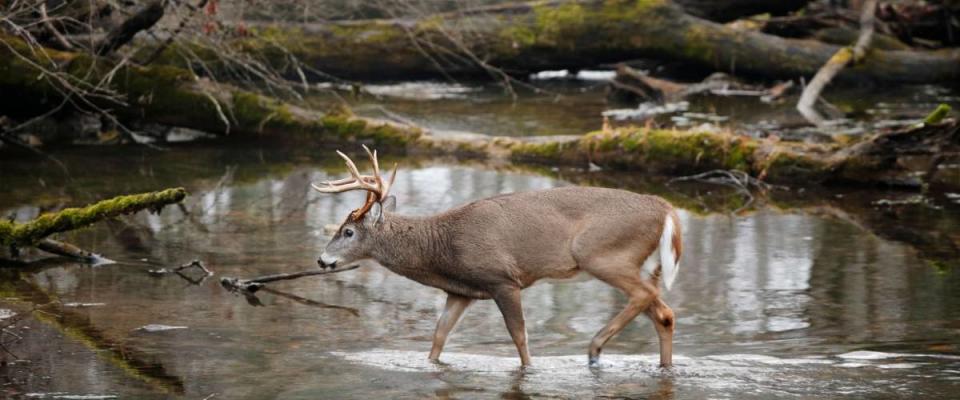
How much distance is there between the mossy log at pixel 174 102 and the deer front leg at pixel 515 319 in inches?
294

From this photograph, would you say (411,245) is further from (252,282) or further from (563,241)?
(252,282)

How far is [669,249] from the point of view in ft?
28.2

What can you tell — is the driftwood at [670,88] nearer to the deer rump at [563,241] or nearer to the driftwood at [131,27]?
the driftwood at [131,27]

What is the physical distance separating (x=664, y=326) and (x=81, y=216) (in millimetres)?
4481

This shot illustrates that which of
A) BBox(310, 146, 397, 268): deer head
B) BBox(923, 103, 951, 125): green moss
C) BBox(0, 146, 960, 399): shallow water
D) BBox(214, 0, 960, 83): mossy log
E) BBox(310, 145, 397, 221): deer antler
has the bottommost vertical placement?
BBox(0, 146, 960, 399): shallow water

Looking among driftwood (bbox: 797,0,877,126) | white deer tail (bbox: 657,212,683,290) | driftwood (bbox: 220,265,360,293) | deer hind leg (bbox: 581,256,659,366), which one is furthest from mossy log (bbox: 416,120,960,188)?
driftwood (bbox: 220,265,360,293)

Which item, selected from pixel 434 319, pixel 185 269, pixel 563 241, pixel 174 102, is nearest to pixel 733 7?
pixel 174 102

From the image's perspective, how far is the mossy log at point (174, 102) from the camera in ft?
52.6

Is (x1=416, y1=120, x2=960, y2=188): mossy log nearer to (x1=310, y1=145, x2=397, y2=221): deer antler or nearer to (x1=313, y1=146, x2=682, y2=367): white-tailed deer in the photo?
(x1=313, y1=146, x2=682, y2=367): white-tailed deer

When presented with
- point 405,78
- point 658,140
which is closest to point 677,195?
point 658,140

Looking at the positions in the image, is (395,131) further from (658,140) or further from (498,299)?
(498,299)

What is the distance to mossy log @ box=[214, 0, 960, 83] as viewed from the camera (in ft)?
71.7

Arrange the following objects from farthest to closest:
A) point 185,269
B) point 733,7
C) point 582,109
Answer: point 733,7
point 582,109
point 185,269

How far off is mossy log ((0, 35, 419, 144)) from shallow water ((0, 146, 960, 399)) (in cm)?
192
